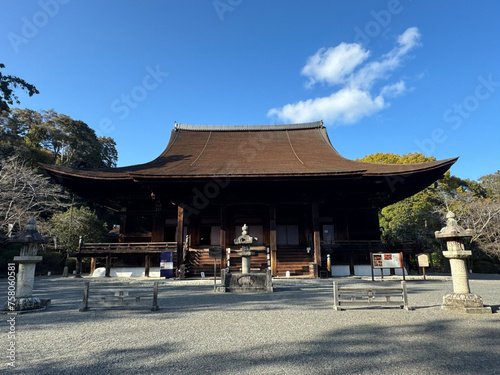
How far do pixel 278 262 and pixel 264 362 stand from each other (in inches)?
440

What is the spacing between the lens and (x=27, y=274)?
7.43 metres

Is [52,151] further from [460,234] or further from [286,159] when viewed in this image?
[460,234]

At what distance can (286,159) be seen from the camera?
17.9 m

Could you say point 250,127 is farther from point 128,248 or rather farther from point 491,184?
point 491,184

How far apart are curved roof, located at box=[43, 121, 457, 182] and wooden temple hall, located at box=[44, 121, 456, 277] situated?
0.06 metres

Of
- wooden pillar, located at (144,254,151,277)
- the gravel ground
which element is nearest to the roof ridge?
wooden pillar, located at (144,254,151,277)

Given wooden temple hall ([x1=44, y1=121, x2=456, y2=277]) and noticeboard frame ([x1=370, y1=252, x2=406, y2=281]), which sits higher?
wooden temple hall ([x1=44, y1=121, x2=456, y2=277])

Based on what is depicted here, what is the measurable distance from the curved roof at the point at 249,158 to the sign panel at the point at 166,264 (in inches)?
157

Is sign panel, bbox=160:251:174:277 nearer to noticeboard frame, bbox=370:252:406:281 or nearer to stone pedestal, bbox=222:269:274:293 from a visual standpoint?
stone pedestal, bbox=222:269:274:293

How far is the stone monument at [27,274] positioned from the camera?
7002 millimetres

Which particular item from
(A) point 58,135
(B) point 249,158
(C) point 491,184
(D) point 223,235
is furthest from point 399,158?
(A) point 58,135

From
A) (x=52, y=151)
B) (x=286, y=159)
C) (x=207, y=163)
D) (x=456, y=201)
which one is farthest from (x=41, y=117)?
(x=456, y=201)

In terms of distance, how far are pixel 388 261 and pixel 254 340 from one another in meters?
10.2

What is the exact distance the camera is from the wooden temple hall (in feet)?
47.0
